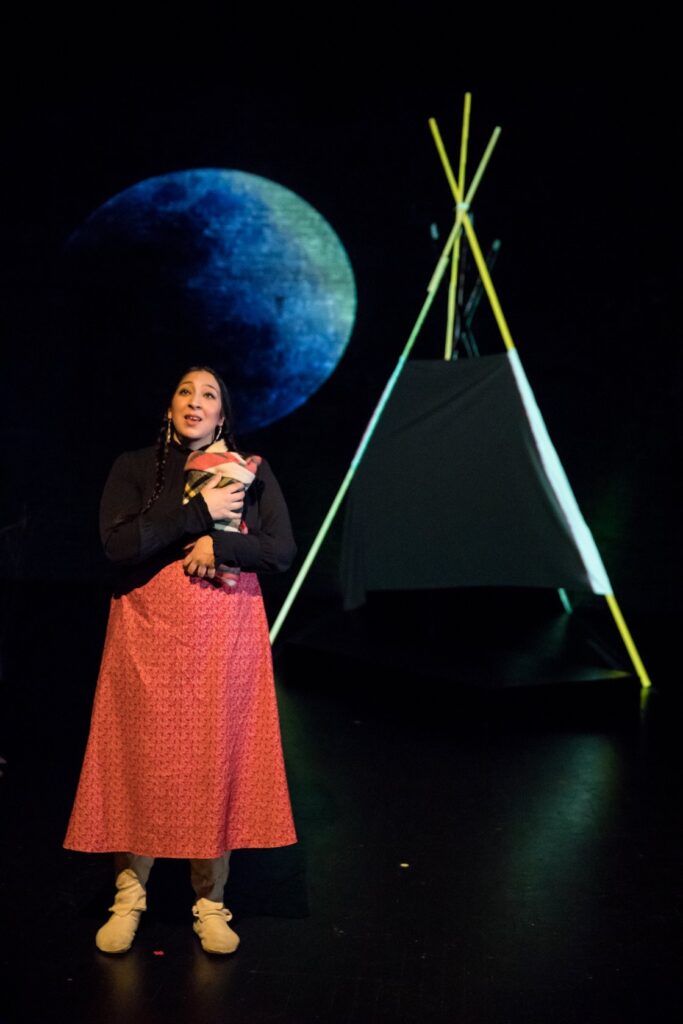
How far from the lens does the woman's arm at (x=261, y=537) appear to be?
2.25 m

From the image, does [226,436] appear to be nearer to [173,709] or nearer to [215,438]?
[215,438]

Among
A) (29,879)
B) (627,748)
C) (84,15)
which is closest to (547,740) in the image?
(627,748)

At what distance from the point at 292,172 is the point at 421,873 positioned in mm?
4941

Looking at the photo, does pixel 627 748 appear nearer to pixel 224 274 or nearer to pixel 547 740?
pixel 547 740

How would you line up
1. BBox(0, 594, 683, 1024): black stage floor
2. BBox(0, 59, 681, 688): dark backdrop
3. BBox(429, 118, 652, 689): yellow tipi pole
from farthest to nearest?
1. BBox(0, 59, 681, 688): dark backdrop
2. BBox(429, 118, 652, 689): yellow tipi pole
3. BBox(0, 594, 683, 1024): black stage floor

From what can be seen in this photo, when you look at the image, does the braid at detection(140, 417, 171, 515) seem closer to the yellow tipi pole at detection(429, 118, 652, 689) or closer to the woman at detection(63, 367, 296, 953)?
the woman at detection(63, 367, 296, 953)

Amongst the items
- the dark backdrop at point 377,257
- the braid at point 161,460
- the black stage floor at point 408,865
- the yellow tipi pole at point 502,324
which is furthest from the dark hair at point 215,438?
the dark backdrop at point 377,257

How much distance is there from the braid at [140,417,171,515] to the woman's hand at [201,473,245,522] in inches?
5.4

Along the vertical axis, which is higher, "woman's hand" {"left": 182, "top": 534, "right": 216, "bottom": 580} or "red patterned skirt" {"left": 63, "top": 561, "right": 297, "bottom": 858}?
"woman's hand" {"left": 182, "top": 534, "right": 216, "bottom": 580}

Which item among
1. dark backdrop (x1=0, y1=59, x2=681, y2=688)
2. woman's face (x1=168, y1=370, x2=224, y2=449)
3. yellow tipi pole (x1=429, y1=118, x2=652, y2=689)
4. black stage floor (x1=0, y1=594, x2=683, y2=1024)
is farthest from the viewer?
dark backdrop (x1=0, y1=59, x2=681, y2=688)

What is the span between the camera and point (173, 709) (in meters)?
2.27

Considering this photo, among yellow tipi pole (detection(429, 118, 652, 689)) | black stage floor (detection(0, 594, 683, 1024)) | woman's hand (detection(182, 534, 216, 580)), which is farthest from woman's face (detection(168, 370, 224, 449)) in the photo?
yellow tipi pole (detection(429, 118, 652, 689))

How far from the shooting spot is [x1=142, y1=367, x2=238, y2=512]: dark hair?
236cm

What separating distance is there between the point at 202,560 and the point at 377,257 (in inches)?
193
